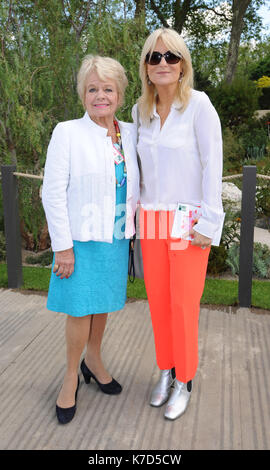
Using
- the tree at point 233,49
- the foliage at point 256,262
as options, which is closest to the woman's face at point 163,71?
the foliage at point 256,262

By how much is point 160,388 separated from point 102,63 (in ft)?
6.01

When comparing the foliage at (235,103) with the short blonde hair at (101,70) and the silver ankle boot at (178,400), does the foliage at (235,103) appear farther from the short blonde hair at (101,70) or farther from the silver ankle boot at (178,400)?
the silver ankle boot at (178,400)

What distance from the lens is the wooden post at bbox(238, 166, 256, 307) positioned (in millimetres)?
3881

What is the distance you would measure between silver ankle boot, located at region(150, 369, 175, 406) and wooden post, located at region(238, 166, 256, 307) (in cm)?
157

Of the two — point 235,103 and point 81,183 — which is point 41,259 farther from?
point 235,103

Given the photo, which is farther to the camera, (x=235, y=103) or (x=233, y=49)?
(x=233, y=49)

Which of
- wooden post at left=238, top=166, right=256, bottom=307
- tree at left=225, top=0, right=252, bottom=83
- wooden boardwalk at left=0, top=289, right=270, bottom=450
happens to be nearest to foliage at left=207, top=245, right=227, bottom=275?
wooden post at left=238, top=166, right=256, bottom=307

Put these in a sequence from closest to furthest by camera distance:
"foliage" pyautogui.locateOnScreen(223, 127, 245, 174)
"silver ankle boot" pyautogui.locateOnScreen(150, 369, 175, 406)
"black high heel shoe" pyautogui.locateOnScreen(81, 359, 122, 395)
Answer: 1. "silver ankle boot" pyautogui.locateOnScreen(150, 369, 175, 406)
2. "black high heel shoe" pyautogui.locateOnScreen(81, 359, 122, 395)
3. "foliage" pyautogui.locateOnScreen(223, 127, 245, 174)

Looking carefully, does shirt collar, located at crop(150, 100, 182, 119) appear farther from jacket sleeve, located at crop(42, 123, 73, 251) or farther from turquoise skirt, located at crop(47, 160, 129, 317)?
jacket sleeve, located at crop(42, 123, 73, 251)

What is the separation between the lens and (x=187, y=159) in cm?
222

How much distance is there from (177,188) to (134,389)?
4.28 ft

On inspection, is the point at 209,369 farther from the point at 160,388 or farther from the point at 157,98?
the point at 157,98

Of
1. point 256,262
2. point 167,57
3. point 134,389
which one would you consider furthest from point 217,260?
point 167,57
